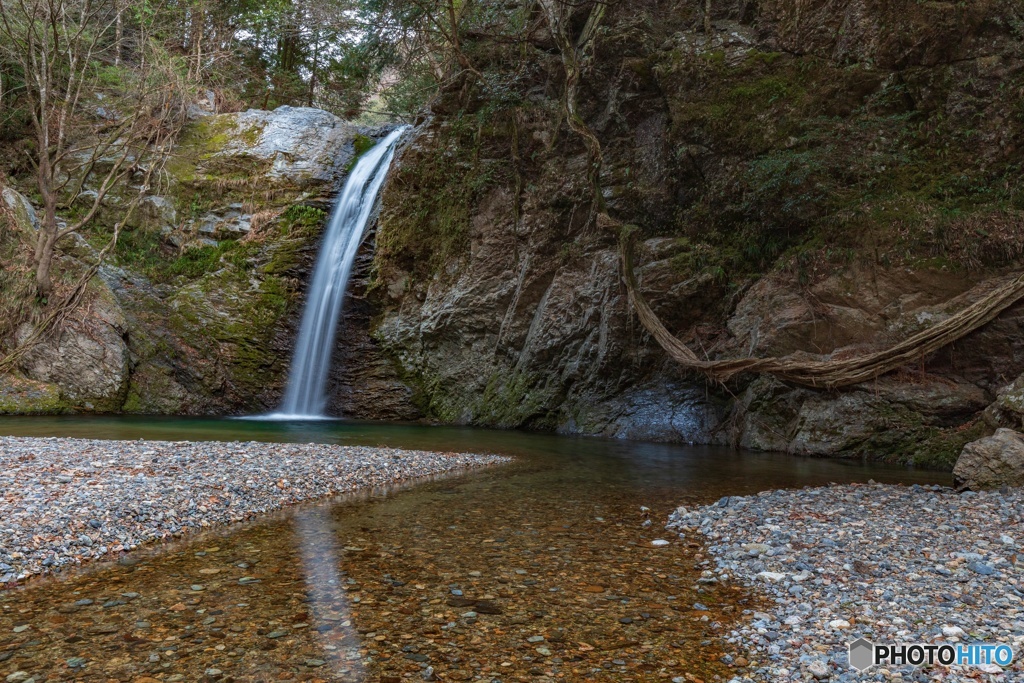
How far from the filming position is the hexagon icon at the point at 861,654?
9.18ft

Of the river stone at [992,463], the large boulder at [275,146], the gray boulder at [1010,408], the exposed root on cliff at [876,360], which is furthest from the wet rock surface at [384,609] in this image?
the large boulder at [275,146]

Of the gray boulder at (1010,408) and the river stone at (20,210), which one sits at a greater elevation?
the river stone at (20,210)

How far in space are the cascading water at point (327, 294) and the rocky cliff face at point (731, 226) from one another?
1.05 metres

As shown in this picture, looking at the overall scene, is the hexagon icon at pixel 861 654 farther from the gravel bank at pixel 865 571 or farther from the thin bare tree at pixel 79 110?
the thin bare tree at pixel 79 110

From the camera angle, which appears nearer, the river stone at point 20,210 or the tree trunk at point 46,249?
the tree trunk at point 46,249

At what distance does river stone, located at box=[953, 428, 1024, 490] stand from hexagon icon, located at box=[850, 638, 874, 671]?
3885mm

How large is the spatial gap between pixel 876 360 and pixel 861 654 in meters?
6.61

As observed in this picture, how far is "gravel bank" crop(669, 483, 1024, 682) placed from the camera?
296cm

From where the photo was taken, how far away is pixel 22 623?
312 centimetres

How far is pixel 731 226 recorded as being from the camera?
37.1 ft

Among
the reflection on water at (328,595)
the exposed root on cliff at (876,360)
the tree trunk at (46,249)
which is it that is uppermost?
the tree trunk at (46,249)

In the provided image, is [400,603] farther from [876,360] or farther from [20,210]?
[20,210]

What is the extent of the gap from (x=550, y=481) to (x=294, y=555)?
11.4ft

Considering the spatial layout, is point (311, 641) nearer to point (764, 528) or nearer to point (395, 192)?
point (764, 528)
